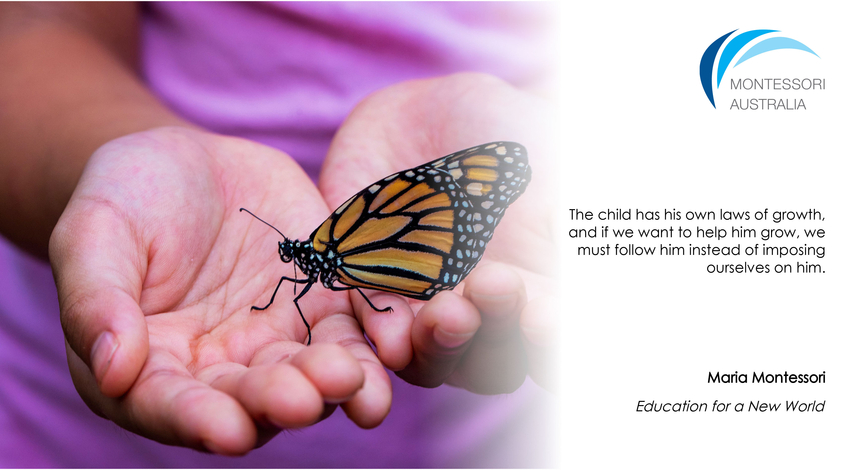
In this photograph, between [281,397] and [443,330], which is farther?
[443,330]

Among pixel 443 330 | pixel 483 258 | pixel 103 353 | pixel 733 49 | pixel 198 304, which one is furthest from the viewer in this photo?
pixel 483 258

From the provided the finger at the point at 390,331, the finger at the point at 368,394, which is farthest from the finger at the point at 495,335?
the finger at the point at 368,394

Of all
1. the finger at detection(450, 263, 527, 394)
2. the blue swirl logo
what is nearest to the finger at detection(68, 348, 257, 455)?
the finger at detection(450, 263, 527, 394)

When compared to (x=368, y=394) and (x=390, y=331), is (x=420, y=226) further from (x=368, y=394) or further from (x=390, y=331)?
(x=368, y=394)

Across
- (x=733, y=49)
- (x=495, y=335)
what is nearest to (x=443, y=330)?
(x=495, y=335)

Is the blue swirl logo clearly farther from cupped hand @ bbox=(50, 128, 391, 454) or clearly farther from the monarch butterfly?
cupped hand @ bbox=(50, 128, 391, 454)

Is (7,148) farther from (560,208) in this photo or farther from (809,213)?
(809,213)
